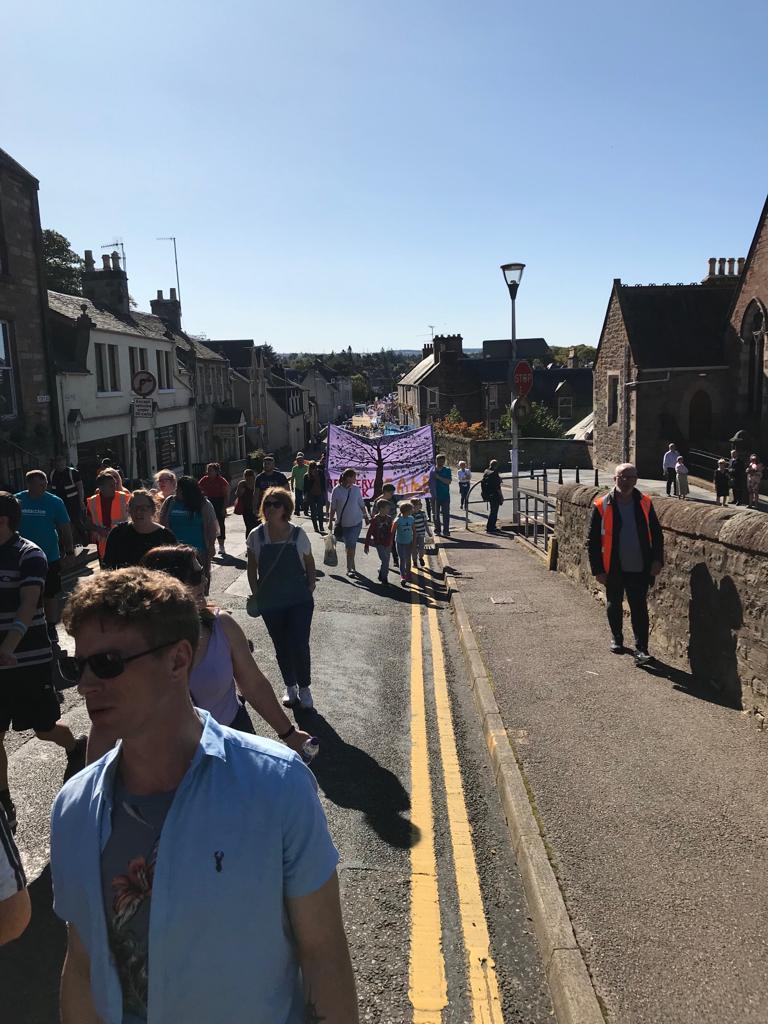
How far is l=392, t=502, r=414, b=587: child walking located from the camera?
13055mm

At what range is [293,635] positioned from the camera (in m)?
6.62

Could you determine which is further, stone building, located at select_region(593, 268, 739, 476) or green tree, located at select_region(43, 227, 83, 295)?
green tree, located at select_region(43, 227, 83, 295)

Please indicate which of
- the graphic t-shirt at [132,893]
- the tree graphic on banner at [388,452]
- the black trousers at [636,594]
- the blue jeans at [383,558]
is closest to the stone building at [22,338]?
the tree graphic on banner at [388,452]

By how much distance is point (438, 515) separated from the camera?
62.6ft

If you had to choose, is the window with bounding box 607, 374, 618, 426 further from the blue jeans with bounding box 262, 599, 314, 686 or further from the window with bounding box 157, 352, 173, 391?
the blue jeans with bounding box 262, 599, 314, 686

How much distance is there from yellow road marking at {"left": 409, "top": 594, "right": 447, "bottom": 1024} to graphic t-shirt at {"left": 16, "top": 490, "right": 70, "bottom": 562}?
3823mm

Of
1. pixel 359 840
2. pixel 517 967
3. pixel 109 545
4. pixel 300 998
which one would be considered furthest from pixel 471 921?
pixel 109 545

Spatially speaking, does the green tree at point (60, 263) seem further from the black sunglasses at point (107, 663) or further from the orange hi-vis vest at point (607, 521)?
the black sunglasses at point (107, 663)

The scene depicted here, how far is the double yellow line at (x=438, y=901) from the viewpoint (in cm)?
352

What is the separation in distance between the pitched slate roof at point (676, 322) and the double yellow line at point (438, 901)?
31038 millimetres

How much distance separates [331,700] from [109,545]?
2.45 metres

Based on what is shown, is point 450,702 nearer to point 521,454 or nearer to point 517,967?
point 517,967

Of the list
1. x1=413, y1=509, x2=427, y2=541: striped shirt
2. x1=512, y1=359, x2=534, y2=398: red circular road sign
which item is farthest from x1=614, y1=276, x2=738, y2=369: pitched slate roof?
x1=413, y1=509, x2=427, y2=541: striped shirt

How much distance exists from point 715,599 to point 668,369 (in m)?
29.2
